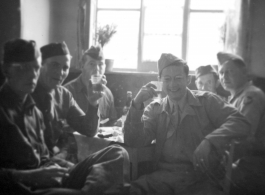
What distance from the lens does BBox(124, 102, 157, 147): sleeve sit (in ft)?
4.60

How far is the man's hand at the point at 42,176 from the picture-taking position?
1.13 meters

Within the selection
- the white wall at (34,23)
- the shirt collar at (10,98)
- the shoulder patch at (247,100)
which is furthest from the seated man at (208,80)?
the shirt collar at (10,98)

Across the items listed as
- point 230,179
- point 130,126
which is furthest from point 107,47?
point 230,179

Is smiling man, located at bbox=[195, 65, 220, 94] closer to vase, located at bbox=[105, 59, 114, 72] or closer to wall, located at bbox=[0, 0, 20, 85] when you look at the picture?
vase, located at bbox=[105, 59, 114, 72]

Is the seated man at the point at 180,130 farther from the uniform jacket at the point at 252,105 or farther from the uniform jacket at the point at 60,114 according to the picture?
the uniform jacket at the point at 60,114

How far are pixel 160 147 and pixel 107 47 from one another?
666mm

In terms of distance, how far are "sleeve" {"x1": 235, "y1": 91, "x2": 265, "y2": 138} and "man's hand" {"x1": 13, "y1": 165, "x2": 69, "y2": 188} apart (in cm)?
102

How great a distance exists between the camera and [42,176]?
115 centimetres

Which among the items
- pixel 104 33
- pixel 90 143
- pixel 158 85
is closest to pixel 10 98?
pixel 90 143

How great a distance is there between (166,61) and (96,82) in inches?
16.3

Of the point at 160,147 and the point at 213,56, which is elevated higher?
the point at 213,56

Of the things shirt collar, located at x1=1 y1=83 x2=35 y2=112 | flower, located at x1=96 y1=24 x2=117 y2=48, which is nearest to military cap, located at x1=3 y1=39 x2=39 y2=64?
shirt collar, located at x1=1 y1=83 x2=35 y2=112

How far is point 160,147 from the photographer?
57.7 inches

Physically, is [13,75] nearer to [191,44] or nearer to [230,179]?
[191,44]
